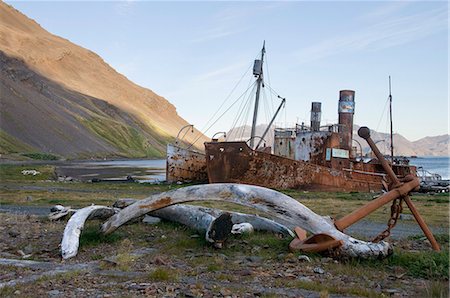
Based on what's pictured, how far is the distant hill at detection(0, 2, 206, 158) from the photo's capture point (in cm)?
8500

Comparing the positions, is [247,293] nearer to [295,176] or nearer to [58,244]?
[58,244]

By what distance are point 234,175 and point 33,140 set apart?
65.1 metres

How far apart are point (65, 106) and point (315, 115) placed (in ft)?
316

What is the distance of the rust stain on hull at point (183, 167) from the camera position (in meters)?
31.0

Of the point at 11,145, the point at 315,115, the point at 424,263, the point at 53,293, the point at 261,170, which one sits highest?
the point at 315,115

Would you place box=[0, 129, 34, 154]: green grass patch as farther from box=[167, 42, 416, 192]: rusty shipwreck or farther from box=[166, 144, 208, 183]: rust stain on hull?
box=[167, 42, 416, 192]: rusty shipwreck

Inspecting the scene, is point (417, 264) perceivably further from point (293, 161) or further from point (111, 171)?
point (111, 171)

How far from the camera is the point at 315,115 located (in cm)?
2977

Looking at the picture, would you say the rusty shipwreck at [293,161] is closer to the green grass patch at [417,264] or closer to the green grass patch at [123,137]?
the green grass patch at [417,264]

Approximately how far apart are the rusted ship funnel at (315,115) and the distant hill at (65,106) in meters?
52.6

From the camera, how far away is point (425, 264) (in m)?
6.77

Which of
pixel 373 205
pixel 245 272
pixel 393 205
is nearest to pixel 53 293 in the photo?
pixel 245 272

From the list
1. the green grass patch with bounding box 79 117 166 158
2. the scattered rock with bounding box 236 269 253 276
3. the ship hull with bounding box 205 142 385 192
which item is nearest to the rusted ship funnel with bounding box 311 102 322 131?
the ship hull with bounding box 205 142 385 192

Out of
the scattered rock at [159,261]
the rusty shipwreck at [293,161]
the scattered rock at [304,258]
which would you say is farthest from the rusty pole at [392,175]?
the rusty shipwreck at [293,161]
